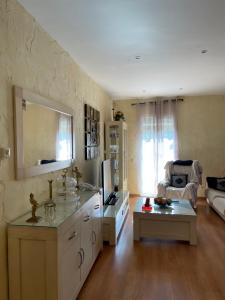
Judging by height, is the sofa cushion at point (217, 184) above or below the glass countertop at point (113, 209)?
above

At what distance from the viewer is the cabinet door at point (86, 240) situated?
225cm

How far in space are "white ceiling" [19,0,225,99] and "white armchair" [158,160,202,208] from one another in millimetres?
1926

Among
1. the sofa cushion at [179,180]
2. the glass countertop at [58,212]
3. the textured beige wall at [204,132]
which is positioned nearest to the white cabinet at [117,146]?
the sofa cushion at [179,180]

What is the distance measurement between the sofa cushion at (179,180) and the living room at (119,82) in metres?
0.69

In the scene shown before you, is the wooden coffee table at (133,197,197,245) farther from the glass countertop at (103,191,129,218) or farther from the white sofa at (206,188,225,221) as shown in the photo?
the white sofa at (206,188,225,221)

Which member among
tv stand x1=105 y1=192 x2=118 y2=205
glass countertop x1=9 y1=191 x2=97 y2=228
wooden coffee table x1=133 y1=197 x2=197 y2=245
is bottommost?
wooden coffee table x1=133 y1=197 x2=197 y2=245

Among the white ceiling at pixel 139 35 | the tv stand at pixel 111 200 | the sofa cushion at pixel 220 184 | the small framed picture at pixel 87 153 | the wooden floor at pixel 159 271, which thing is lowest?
the wooden floor at pixel 159 271

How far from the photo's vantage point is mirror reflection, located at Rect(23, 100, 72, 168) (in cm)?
199

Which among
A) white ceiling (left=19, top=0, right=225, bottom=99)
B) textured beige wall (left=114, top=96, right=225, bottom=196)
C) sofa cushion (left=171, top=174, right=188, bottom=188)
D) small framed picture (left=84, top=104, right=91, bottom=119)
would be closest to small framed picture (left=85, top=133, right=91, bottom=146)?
small framed picture (left=84, top=104, right=91, bottom=119)

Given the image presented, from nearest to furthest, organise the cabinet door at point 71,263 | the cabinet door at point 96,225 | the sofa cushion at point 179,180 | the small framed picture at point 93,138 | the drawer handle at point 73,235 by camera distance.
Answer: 1. the cabinet door at point 71,263
2. the drawer handle at point 73,235
3. the cabinet door at point 96,225
4. the small framed picture at point 93,138
5. the sofa cushion at point 179,180

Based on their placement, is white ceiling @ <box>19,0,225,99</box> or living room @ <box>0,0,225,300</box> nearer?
living room @ <box>0,0,225,300</box>

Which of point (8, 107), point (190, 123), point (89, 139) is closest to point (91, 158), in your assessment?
point (89, 139)

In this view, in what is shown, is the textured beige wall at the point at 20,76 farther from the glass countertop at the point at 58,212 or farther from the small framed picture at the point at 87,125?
the small framed picture at the point at 87,125

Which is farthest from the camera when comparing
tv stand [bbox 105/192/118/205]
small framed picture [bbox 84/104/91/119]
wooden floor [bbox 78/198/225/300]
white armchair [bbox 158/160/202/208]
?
white armchair [bbox 158/160/202/208]
